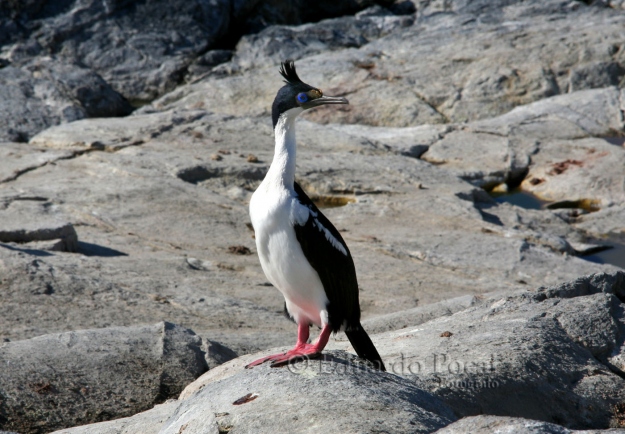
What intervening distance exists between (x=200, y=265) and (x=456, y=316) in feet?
11.2

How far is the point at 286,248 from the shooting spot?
476 cm

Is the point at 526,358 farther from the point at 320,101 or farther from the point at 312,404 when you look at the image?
the point at 320,101

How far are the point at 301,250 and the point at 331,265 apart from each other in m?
0.23

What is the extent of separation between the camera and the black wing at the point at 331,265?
4.79m

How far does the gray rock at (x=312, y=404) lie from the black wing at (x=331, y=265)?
21.3 inches

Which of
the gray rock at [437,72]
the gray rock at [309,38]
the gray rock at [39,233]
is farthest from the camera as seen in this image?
the gray rock at [309,38]

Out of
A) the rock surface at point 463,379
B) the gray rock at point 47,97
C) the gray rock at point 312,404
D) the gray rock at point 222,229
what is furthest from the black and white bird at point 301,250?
the gray rock at point 47,97

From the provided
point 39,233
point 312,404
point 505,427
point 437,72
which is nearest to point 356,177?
point 39,233

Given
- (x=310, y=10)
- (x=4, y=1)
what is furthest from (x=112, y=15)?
(x=310, y=10)

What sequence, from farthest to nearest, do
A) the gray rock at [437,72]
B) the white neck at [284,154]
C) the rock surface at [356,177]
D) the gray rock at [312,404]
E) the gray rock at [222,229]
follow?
the gray rock at [437,72] < the gray rock at [222,229] < the rock surface at [356,177] < the white neck at [284,154] < the gray rock at [312,404]

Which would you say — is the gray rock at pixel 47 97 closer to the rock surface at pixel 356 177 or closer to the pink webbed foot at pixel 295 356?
the rock surface at pixel 356 177

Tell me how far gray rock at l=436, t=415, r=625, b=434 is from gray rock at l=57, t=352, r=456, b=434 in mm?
251

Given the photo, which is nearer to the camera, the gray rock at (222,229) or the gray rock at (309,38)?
the gray rock at (222,229)

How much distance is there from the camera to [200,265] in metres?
8.64
